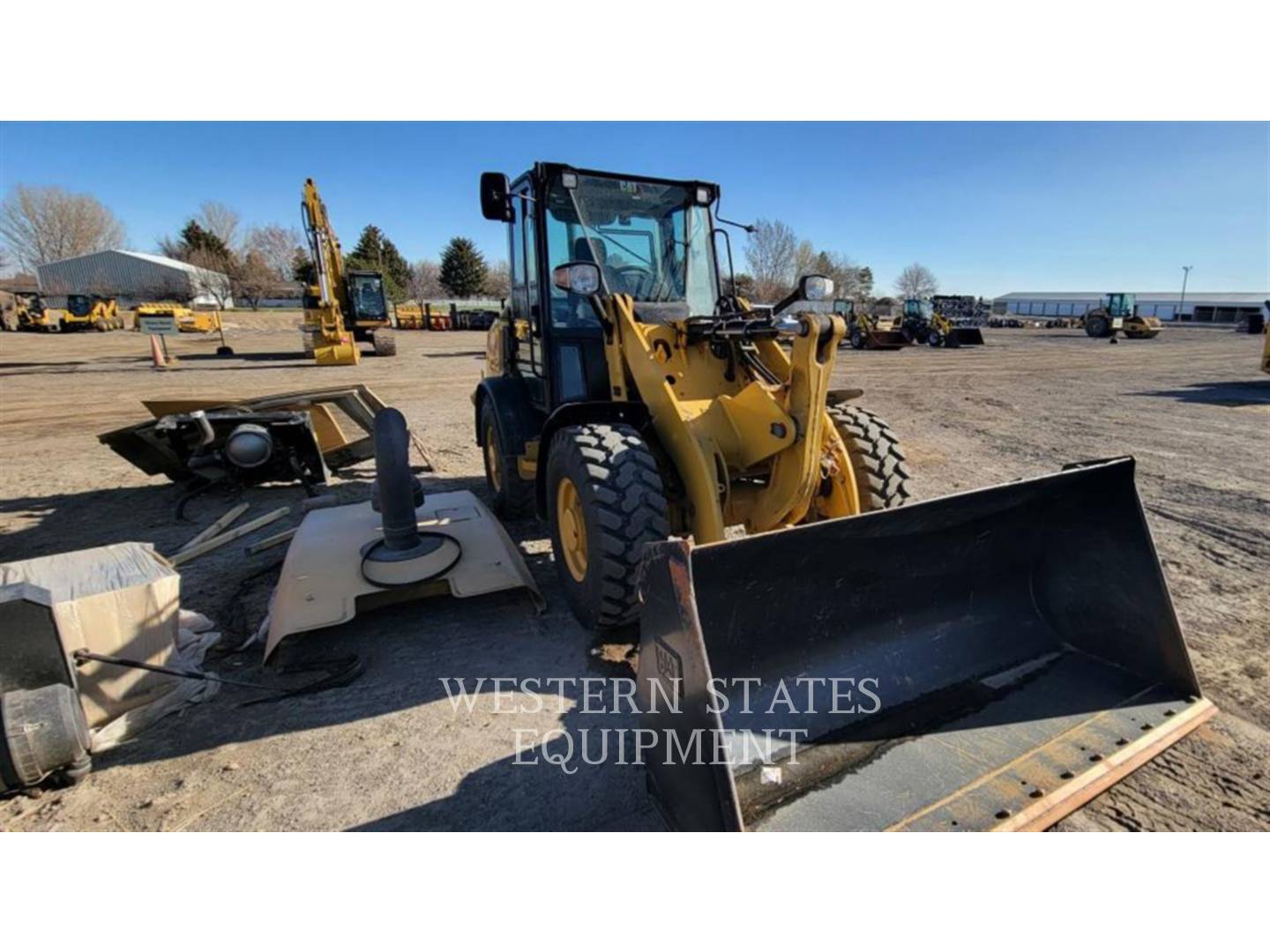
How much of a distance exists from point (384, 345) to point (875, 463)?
21843 mm

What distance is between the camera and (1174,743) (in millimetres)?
2543

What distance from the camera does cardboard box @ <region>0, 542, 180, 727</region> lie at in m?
2.70

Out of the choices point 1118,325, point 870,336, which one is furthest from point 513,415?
point 1118,325

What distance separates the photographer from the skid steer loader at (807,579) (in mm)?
2148

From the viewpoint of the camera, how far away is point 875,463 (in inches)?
142

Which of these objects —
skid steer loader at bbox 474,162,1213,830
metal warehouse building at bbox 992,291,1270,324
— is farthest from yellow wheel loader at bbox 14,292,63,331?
metal warehouse building at bbox 992,291,1270,324

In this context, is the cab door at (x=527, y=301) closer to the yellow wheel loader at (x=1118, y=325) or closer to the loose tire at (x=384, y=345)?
the loose tire at (x=384, y=345)

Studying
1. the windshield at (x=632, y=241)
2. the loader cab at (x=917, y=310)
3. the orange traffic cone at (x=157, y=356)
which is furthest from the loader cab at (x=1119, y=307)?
the orange traffic cone at (x=157, y=356)

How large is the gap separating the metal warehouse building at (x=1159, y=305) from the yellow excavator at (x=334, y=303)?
72803 millimetres

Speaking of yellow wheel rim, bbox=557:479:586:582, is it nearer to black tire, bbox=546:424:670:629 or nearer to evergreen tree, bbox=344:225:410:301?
black tire, bbox=546:424:670:629

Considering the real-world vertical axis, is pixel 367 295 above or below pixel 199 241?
below

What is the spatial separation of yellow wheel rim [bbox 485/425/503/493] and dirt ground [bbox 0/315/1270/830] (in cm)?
51

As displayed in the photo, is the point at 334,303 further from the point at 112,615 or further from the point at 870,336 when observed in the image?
the point at 870,336

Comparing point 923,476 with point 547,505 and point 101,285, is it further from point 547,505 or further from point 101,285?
point 101,285
